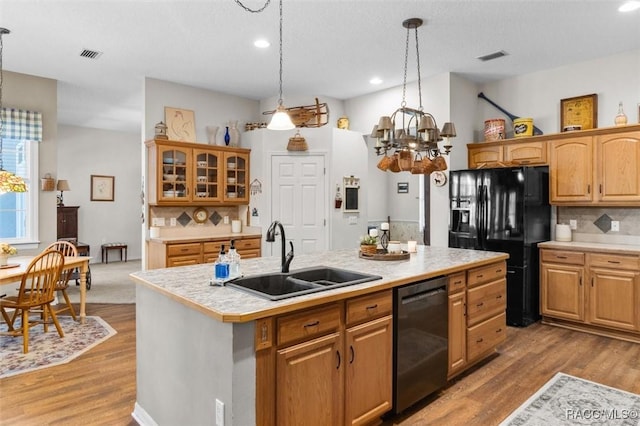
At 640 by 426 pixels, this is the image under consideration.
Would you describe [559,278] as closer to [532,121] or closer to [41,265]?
[532,121]

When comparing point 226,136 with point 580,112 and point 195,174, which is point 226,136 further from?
point 580,112

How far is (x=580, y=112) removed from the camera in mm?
4543

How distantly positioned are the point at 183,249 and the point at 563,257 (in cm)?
437

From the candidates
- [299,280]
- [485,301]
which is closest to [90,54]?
[299,280]

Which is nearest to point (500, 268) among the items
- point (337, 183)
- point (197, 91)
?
point (337, 183)

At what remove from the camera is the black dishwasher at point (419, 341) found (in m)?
2.41

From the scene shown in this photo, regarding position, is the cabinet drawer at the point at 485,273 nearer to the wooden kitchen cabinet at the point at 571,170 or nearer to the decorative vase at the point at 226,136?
the wooden kitchen cabinet at the point at 571,170

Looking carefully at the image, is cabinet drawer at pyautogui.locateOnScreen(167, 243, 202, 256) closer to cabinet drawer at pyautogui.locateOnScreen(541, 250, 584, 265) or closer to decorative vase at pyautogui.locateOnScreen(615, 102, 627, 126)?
cabinet drawer at pyautogui.locateOnScreen(541, 250, 584, 265)

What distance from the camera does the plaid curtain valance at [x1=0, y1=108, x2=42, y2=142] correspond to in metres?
4.79

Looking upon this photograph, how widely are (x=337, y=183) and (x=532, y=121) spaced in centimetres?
259

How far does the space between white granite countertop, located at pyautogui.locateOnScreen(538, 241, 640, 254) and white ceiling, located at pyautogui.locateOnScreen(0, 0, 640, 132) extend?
6.81ft

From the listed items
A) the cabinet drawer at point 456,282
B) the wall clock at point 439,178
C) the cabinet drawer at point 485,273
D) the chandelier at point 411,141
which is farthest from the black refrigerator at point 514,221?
the cabinet drawer at point 456,282

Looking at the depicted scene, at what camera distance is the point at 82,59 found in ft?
14.8

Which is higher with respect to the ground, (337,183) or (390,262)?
(337,183)
